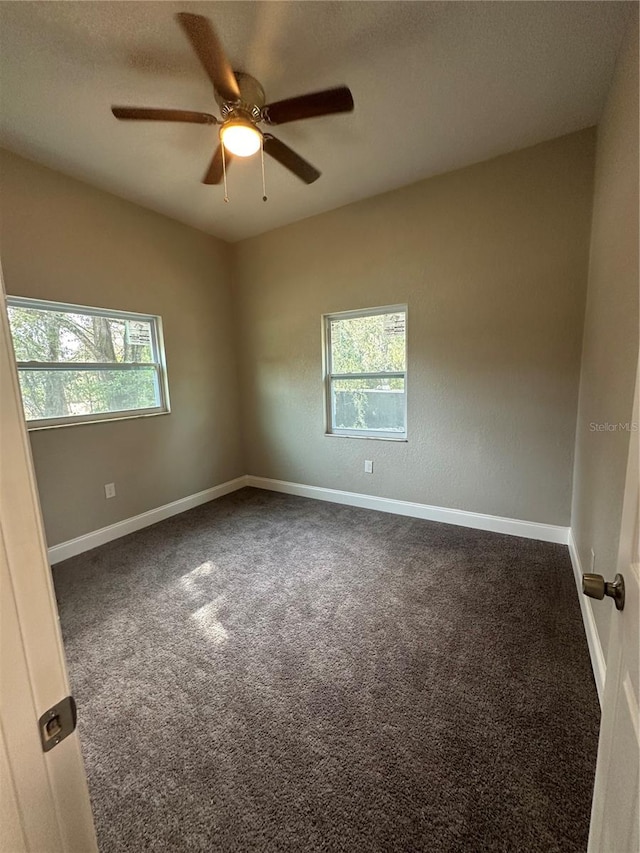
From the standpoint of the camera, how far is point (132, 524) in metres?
3.17

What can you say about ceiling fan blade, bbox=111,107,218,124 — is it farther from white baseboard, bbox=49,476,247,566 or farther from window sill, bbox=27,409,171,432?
white baseboard, bbox=49,476,247,566

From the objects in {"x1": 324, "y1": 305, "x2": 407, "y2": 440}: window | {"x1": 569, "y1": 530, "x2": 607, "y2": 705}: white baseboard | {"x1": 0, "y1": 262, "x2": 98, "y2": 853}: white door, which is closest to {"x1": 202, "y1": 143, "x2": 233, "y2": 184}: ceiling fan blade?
{"x1": 324, "y1": 305, "x2": 407, "y2": 440}: window

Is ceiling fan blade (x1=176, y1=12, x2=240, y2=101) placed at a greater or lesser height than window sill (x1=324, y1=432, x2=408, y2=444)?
greater

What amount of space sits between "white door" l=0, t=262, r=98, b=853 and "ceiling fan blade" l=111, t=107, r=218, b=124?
5.97 feet

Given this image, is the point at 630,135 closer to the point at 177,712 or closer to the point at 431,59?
the point at 431,59

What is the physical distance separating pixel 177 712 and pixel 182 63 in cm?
296

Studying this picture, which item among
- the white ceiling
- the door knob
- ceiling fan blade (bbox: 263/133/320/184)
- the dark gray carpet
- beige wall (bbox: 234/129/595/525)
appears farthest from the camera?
beige wall (bbox: 234/129/595/525)

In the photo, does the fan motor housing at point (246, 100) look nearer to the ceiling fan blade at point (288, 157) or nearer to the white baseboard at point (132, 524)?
the ceiling fan blade at point (288, 157)

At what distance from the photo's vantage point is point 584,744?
1.29 m

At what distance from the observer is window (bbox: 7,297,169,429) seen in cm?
258

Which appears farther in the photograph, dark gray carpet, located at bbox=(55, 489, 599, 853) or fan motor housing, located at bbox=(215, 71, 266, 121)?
fan motor housing, located at bbox=(215, 71, 266, 121)

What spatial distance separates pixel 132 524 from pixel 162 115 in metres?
2.94

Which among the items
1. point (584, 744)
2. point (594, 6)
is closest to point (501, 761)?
point (584, 744)

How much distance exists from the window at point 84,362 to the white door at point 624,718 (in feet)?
10.3
